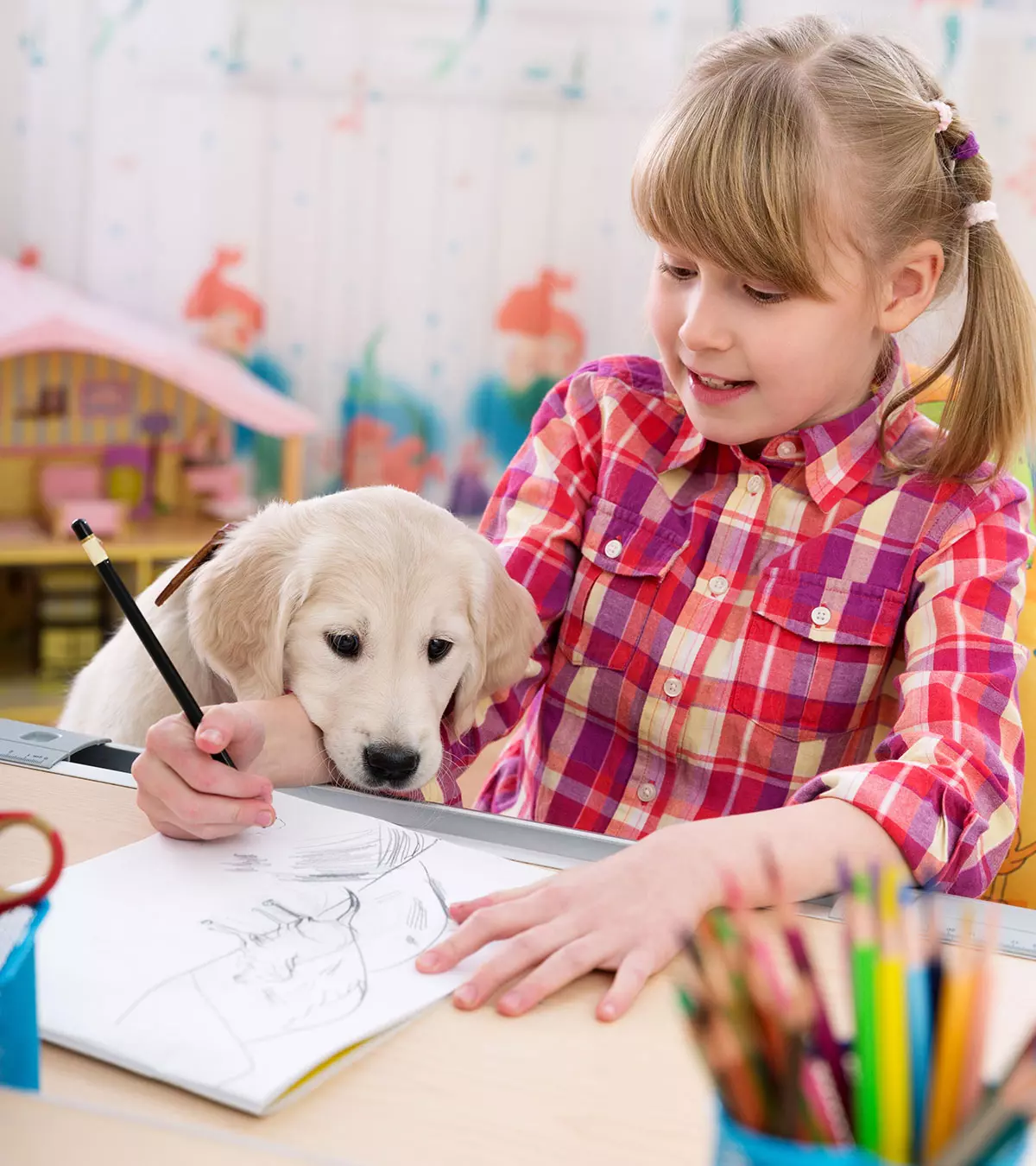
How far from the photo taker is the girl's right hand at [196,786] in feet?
2.35

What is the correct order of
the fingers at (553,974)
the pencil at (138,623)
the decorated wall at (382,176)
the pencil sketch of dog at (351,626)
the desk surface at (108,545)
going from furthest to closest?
the decorated wall at (382,176), the desk surface at (108,545), the pencil sketch of dog at (351,626), the pencil at (138,623), the fingers at (553,974)

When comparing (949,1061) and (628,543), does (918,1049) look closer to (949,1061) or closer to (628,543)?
(949,1061)

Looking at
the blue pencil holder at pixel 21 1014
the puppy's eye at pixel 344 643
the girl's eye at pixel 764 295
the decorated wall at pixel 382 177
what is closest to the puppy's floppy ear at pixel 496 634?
the puppy's eye at pixel 344 643

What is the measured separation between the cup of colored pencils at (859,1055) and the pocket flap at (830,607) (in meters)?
0.72

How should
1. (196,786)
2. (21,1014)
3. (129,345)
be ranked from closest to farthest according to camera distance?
(21,1014)
(196,786)
(129,345)

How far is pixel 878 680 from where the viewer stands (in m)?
1.05

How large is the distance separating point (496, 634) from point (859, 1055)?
791 millimetres

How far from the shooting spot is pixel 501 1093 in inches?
20.2

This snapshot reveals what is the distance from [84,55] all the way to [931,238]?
207cm

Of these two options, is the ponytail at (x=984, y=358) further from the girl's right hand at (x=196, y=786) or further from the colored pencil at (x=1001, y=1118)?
the colored pencil at (x=1001, y=1118)

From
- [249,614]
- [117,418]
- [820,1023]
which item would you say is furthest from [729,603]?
[117,418]

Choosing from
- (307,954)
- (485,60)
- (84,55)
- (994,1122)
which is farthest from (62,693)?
(994,1122)

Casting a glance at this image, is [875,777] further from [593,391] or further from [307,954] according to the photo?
[593,391]

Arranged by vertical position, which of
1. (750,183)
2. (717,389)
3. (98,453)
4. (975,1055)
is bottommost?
(98,453)
